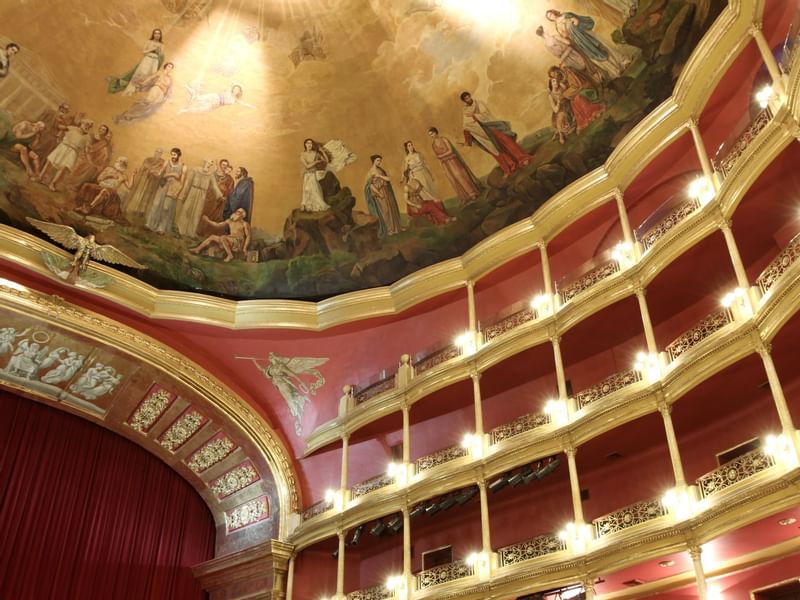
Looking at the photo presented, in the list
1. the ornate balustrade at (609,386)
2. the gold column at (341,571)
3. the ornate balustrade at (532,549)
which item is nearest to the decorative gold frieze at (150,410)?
the gold column at (341,571)

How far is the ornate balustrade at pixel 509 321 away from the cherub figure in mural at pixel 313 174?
6243mm

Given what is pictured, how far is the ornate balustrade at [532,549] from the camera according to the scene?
565 inches

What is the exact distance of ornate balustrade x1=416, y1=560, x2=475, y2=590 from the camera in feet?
50.9

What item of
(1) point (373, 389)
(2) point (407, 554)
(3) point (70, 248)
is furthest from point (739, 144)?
(3) point (70, 248)

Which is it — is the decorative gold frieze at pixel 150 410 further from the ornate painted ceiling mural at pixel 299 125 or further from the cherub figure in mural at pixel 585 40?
the cherub figure in mural at pixel 585 40

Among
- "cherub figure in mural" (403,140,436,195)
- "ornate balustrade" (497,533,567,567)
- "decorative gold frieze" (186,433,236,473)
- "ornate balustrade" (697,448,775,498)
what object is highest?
"cherub figure in mural" (403,140,436,195)

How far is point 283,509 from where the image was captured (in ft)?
66.4

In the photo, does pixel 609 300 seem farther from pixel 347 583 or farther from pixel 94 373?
pixel 94 373

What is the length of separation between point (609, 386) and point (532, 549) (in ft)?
11.2

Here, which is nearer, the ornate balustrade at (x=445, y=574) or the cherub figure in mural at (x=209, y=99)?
the ornate balustrade at (x=445, y=574)

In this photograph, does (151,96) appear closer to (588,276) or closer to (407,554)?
(588,276)

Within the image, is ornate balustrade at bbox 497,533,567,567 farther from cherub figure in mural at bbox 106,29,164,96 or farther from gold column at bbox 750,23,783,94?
cherub figure in mural at bbox 106,29,164,96

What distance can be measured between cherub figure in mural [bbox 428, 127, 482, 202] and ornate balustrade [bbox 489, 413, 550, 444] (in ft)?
21.6

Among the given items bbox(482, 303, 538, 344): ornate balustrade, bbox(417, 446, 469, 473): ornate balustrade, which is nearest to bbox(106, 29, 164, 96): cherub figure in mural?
bbox(482, 303, 538, 344): ornate balustrade
